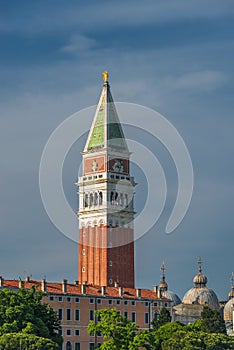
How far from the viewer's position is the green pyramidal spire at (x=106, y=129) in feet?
379

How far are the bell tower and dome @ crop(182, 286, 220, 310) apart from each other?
81.7 ft

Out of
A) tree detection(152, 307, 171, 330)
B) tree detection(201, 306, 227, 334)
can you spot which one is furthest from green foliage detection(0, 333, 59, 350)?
tree detection(201, 306, 227, 334)

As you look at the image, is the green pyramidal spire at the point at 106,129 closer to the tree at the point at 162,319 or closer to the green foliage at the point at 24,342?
the tree at the point at 162,319

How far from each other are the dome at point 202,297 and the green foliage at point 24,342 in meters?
69.0

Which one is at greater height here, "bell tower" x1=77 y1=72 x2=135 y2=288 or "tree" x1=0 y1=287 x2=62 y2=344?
"bell tower" x1=77 y1=72 x2=135 y2=288

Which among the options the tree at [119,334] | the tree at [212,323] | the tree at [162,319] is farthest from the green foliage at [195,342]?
the tree at [212,323]

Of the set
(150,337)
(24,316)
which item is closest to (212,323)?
(150,337)

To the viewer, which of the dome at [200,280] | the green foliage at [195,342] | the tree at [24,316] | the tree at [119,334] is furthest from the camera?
the dome at [200,280]

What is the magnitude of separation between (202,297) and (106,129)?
34.3 m

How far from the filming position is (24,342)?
224ft

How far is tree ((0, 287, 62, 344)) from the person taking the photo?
234ft

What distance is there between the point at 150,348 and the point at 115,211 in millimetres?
35757

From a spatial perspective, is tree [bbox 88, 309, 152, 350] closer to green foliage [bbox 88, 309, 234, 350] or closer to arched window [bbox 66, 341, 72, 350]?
green foliage [bbox 88, 309, 234, 350]

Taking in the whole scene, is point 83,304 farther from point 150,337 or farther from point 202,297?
point 202,297
